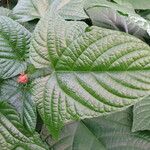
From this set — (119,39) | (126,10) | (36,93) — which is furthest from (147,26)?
(36,93)

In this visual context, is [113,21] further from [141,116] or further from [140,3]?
[141,116]

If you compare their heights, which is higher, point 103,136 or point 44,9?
point 44,9

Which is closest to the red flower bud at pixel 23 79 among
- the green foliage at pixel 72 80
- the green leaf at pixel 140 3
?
the green foliage at pixel 72 80

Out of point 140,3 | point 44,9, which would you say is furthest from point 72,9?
point 140,3

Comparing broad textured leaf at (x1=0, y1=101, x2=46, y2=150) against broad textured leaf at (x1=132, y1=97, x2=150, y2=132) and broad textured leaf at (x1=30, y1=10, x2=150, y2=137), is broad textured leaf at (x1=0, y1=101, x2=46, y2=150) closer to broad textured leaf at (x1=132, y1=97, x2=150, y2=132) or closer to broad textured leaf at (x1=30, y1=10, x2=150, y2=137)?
broad textured leaf at (x1=30, y1=10, x2=150, y2=137)

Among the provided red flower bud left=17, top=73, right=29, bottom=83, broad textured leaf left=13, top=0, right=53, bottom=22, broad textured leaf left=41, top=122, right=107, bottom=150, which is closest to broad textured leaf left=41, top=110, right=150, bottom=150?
broad textured leaf left=41, top=122, right=107, bottom=150
